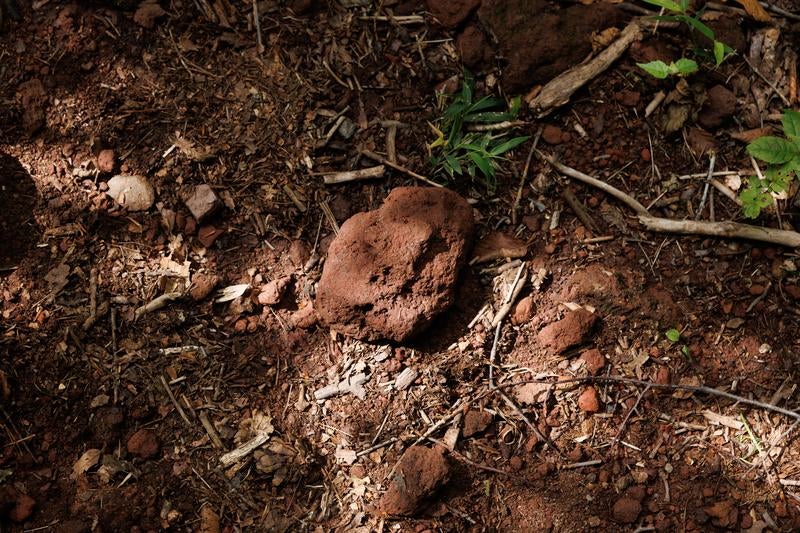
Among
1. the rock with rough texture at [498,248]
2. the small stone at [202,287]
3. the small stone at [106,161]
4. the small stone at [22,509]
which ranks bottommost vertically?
the small stone at [22,509]

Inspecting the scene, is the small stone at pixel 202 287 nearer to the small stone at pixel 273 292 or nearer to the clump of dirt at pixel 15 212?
the small stone at pixel 273 292

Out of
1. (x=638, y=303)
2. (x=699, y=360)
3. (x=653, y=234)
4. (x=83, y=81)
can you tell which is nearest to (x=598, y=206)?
(x=653, y=234)

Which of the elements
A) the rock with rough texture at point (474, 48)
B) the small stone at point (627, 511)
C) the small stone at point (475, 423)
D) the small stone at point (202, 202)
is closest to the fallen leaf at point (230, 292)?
the small stone at point (202, 202)

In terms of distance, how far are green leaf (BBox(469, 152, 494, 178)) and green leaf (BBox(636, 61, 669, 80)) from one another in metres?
0.83

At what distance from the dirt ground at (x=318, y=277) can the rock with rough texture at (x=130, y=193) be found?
22 mm

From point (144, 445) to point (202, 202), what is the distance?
106 cm

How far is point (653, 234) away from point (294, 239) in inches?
64.5

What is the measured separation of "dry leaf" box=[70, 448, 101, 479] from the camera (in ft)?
8.79

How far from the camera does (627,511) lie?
2676 mm

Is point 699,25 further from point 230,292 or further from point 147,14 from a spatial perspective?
point 147,14

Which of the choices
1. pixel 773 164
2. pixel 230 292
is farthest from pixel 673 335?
pixel 230 292

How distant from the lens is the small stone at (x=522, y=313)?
288cm

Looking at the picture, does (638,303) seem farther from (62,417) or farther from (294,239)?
(62,417)

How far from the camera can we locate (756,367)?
9.41 feet
